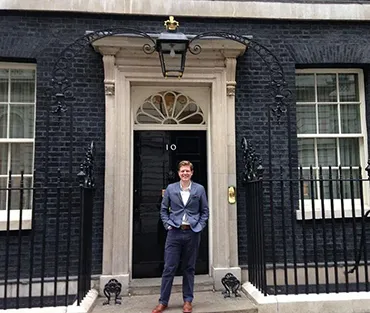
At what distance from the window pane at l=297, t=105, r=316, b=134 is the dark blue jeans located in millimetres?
2880

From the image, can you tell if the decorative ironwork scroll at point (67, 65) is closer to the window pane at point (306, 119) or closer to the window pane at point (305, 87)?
the window pane at point (305, 87)

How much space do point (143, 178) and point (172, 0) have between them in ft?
9.16

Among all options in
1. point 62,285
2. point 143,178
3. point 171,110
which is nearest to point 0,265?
point 62,285

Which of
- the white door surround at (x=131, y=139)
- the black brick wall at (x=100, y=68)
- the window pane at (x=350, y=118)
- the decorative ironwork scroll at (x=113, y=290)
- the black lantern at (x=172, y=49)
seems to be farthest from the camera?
the window pane at (x=350, y=118)

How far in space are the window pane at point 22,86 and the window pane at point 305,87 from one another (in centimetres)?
Result: 422

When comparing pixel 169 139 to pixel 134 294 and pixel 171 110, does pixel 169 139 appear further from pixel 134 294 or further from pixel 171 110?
pixel 134 294

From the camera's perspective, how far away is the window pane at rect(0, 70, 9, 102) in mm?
5867

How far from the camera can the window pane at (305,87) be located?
636cm

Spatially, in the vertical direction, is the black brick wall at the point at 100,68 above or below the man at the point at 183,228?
above

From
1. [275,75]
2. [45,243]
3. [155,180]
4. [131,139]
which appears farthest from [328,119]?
[45,243]

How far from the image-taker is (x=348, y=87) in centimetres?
646

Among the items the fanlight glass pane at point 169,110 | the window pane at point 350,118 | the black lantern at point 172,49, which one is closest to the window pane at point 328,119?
the window pane at point 350,118

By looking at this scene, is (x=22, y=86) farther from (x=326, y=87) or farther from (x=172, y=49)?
(x=326, y=87)

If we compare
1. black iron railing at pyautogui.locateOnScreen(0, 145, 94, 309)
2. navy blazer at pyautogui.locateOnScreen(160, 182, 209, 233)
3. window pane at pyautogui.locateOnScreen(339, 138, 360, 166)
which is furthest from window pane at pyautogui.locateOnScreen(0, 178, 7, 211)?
window pane at pyautogui.locateOnScreen(339, 138, 360, 166)
